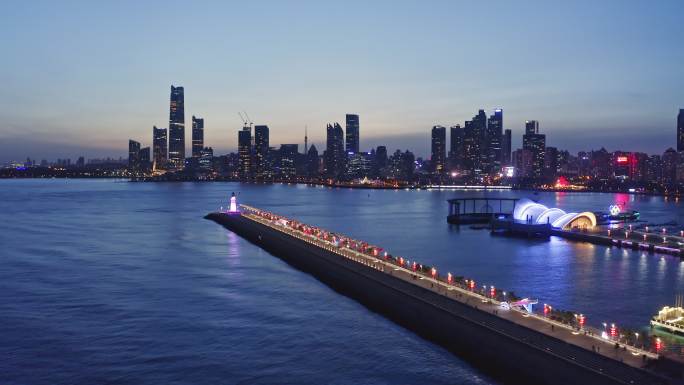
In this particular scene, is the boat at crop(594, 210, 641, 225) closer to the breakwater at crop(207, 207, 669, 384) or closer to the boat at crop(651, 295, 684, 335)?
the breakwater at crop(207, 207, 669, 384)

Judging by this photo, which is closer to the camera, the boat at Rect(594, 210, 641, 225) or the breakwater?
the breakwater

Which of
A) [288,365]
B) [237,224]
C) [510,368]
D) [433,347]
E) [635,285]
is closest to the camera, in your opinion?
[510,368]

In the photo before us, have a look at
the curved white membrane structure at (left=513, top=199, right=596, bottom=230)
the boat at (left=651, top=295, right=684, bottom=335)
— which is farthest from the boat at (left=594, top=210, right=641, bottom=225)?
the boat at (left=651, top=295, right=684, bottom=335)

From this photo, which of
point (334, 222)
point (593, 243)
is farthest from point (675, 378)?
point (334, 222)

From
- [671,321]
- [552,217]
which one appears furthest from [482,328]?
[552,217]

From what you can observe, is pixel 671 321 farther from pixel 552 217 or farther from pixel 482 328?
pixel 552 217

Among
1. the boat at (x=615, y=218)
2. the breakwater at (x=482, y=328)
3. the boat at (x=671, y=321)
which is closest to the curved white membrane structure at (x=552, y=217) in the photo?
the boat at (x=615, y=218)

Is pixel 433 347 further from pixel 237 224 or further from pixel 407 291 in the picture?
pixel 237 224
